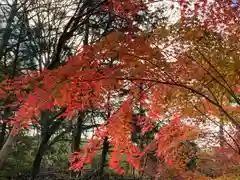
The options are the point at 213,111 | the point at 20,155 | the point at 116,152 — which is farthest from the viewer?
the point at 20,155

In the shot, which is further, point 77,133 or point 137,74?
point 77,133

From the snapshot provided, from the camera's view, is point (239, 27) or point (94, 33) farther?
point (94, 33)

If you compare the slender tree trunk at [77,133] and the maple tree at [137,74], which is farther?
the slender tree trunk at [77,133]

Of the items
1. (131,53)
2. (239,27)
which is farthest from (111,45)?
(239,27)

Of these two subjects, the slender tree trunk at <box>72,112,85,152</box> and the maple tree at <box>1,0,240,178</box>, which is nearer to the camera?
the maple tree at <box>1,0,240,178</box>

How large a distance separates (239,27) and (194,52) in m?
0.91

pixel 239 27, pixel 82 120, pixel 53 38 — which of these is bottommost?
pixel 82 120

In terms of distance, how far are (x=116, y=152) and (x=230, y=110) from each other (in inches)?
152

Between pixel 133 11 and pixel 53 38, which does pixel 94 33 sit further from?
pixel 133 11

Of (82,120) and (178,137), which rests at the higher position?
(82,120)

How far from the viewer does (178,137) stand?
904cm

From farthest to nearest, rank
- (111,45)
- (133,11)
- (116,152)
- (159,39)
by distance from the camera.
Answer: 1. (133,11)
2. (116,152)
3. (159,39)
4. (111,45)

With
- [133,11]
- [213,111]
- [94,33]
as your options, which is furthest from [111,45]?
[94,33]

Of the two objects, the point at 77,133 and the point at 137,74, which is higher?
the point at 137,74
